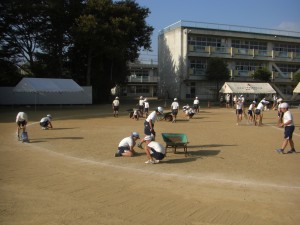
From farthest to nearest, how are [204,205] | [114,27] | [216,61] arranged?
1. [216,61]
2. [114,27]
3. [204,205]

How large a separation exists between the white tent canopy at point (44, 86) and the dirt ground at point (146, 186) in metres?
20.5

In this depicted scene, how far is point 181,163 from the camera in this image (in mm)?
10500

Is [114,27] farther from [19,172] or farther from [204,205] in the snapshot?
[204,205]

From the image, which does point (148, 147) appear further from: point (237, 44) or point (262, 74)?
point (237, 44)

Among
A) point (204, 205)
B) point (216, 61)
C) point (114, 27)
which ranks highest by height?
point (114, 27)

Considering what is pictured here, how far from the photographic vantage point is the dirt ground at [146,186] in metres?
6.05

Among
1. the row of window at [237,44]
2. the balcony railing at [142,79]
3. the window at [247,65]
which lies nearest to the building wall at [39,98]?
the row of window at [237,44]

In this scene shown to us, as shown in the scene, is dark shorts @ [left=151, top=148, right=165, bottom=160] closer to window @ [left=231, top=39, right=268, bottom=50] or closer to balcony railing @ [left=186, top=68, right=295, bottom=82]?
balcony railing @ [left=186, top=68, right=295, bottom=82]

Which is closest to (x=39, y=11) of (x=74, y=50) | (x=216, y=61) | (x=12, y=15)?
(x=12, y=15)

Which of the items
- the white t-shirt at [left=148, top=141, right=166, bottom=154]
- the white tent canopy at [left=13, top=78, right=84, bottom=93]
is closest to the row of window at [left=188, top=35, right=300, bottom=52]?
the white tent canopy at [left=13, top=78, right=84, bottom=93]

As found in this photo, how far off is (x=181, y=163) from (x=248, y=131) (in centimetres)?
917

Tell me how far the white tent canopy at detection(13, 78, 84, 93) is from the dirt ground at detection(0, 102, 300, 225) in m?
20.5

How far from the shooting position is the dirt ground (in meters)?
6.05

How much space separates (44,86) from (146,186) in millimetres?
28928
